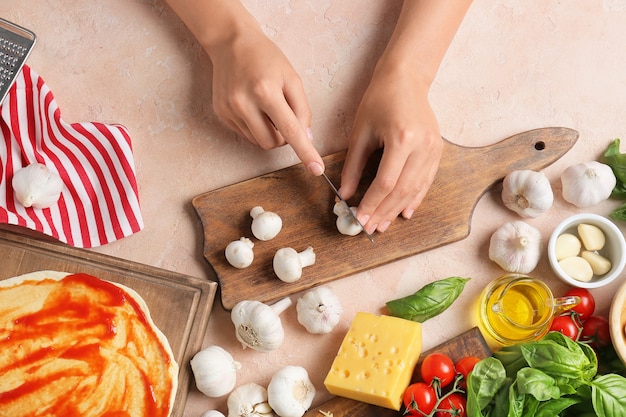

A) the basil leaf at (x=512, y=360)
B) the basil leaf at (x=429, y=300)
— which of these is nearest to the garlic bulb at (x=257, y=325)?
the basil leaf at (x=429, y=300)

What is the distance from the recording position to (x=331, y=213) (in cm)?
170

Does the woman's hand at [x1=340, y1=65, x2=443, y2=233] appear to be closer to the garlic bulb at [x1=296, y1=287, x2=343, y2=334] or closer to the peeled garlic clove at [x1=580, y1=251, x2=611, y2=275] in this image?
the garlic bulb at [x1=296, y1=287, x2=343, y2=334]

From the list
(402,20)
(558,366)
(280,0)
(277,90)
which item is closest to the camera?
(558,366)

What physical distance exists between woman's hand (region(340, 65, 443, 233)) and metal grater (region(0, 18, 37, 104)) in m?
0.77

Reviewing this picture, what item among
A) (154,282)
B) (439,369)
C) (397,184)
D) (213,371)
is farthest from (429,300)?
(154,282)

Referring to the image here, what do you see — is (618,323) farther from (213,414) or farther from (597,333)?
(213,414)

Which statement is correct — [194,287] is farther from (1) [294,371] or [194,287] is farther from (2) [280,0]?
(2) [280,0]

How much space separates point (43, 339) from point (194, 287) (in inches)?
13.7

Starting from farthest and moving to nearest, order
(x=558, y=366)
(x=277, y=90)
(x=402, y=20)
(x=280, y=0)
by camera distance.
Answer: (x=280, y=0) → (x=402, y=20) → (x=277, y=90) → (x=558, y=366)

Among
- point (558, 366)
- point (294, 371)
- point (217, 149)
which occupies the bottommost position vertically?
point (294, 371)

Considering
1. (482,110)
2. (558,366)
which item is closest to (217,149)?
(482,110)

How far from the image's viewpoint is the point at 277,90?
160 cm

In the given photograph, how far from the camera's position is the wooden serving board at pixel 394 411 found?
160cm

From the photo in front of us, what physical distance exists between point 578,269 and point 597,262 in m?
0.04
